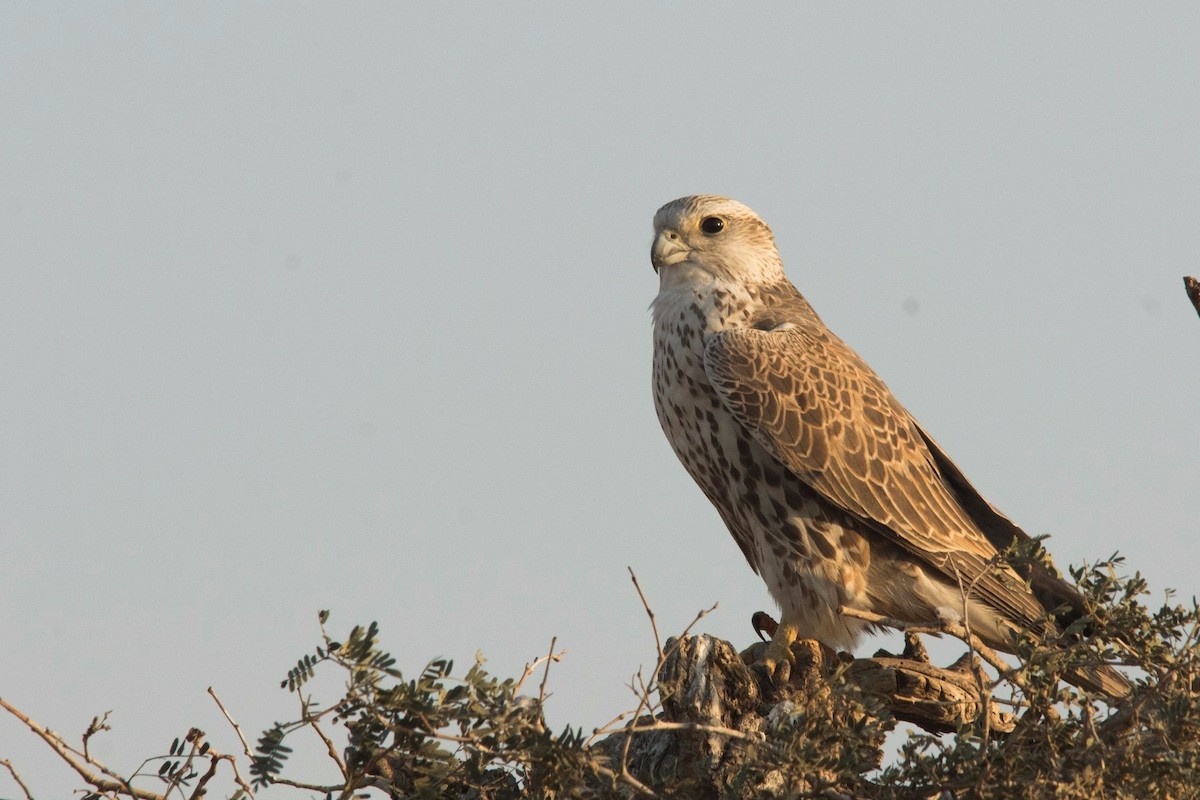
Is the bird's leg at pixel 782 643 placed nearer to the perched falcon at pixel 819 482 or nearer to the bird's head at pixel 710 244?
the perched falcon at pixel 819 482

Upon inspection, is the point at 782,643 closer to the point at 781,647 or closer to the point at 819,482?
the point at 781,647

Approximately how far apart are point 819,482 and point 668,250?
1.24 m

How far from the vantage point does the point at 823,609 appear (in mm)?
5496

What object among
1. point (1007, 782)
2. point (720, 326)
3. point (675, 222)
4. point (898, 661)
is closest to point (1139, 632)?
point (1007, 782)

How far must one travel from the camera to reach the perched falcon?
18.1 ft

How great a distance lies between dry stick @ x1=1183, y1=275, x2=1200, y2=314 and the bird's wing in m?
1.59

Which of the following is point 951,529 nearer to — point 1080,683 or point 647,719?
point 1080,683

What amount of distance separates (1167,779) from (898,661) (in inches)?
67.0

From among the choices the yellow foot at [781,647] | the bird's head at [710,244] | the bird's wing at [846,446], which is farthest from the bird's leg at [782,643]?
the bird's head at [710,244]

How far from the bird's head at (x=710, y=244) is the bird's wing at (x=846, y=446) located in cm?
40

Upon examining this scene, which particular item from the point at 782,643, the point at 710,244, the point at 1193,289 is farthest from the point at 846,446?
the point at 1193,289

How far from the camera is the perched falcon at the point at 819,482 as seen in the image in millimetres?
5527

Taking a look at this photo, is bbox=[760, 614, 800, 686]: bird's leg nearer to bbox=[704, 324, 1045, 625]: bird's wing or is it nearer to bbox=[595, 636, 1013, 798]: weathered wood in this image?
bbox=[595, 636, 1013, 798]: weathered wood

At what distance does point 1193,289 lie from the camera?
414cm
